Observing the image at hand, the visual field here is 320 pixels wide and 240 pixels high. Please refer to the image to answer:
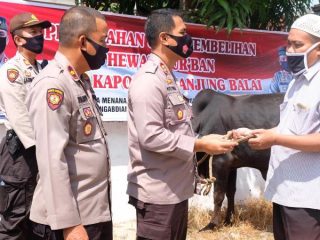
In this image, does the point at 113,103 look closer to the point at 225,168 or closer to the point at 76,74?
the point at 225,168

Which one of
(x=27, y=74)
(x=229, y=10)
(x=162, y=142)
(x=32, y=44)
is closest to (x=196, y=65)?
(x=229, y=10)

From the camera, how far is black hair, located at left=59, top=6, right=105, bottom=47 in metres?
2.33

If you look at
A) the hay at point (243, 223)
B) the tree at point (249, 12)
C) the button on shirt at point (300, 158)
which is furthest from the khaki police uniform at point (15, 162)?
the tree at point (249, 12)

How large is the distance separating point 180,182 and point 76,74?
2.92 feet

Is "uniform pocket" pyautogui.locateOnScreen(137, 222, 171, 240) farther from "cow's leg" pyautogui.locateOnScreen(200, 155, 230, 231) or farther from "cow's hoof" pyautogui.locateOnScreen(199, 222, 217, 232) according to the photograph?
"cow's hoof" pyautogui.locateOnScreen(199, 222, 217, 232)

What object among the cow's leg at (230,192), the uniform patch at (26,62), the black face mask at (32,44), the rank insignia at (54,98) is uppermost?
the rank insignia at (54,98)

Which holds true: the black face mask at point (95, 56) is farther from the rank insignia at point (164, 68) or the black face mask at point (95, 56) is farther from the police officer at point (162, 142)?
the rank insignia at point (164, 68)

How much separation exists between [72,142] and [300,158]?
4.10ft

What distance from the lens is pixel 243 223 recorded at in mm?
5734

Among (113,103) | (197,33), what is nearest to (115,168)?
(113,103)

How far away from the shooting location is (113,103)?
205 inches

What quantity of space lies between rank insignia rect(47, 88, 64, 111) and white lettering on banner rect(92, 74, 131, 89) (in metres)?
2.93

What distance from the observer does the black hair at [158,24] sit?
2840 millimetres

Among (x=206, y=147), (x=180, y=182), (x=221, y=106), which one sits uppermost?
(x=206, y=147)
